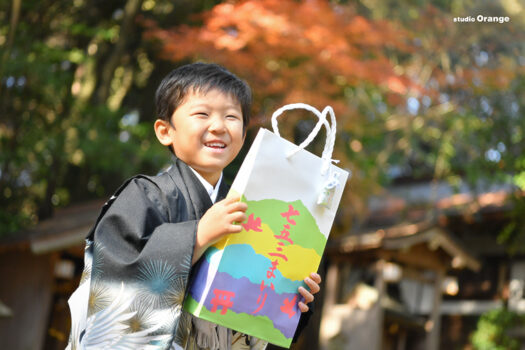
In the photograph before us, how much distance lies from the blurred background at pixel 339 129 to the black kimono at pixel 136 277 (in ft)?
19.4

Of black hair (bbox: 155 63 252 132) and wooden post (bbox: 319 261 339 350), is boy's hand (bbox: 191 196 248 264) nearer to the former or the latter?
black hair (bbox: 155 63 252 132)

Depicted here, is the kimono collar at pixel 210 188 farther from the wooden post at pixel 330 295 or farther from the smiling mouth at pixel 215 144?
the wooden post at pixel 330 295

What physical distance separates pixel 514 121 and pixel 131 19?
20.1 feet

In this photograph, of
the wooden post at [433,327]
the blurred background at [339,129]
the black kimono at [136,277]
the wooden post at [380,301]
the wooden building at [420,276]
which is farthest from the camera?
the wooden post at [433,327]

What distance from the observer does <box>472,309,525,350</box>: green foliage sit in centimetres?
1052

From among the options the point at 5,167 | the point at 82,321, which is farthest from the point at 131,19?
the point at 82,321

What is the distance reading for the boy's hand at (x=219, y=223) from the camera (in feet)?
6.18

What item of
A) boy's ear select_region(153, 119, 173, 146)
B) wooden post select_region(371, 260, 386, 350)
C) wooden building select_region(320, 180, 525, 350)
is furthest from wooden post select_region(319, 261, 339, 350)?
boy's ear select_region(153, 119, 173, 146)

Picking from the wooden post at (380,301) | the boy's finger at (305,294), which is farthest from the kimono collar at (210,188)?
the wooden post at (380,301)

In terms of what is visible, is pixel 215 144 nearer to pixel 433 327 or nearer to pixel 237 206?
pixel 237 206

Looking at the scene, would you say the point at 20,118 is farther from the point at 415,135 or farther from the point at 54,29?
the point at 415,135

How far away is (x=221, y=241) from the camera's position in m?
1.95

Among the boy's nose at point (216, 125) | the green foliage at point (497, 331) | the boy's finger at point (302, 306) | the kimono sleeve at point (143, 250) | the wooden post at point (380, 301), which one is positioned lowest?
the green foliage at point (497, 331)

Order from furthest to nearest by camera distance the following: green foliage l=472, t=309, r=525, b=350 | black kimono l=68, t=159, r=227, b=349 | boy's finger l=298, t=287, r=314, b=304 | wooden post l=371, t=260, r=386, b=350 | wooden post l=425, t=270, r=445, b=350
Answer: green foliage l=472, t=309, r=525, b=350 → wooden post l=425, t=270, r=445, b=350 → wooden post l=371, t=260, r=386, b=350 → boy's finger l=298, t=287, r=314, b=304 → black kimono l=68, t=159, r=227, b=349
